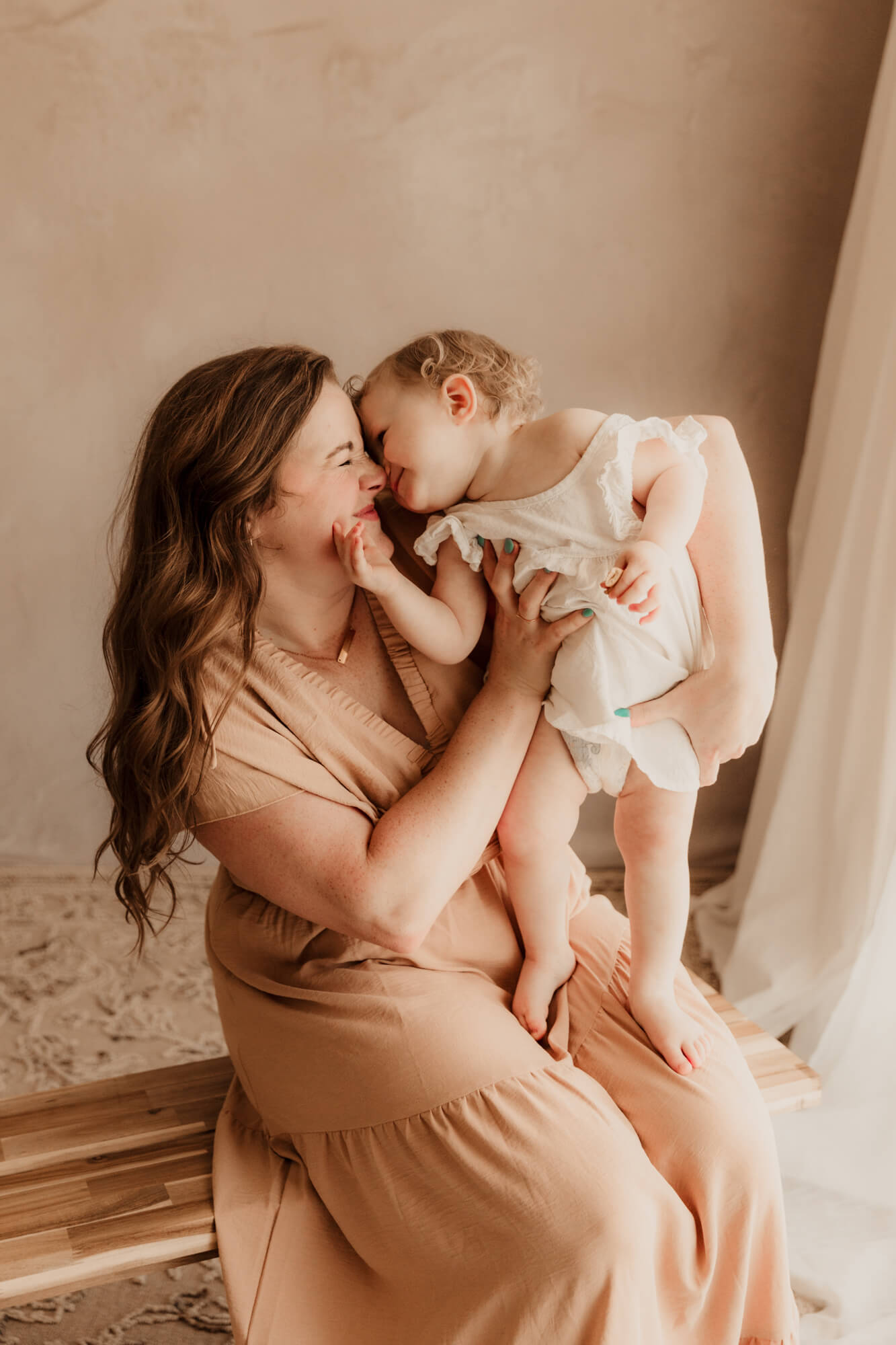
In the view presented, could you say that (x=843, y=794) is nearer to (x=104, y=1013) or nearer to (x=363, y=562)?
(x=363, y=562)

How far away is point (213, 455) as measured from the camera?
1.38 metres

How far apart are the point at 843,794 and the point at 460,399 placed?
1.56 metres

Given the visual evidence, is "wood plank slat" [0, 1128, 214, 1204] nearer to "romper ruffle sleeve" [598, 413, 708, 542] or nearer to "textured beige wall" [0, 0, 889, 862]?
"romper ruffle sleeve" [598, 413, 708, 542]

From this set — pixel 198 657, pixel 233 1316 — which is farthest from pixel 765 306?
pixel 233 1316

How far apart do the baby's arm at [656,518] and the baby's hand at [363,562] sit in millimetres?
268

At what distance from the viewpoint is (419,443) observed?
1.43 m

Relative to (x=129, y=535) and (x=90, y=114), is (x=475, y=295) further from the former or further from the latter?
(x=129, y=535)

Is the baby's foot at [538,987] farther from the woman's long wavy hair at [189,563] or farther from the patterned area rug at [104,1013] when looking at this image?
the patterned area rug at [104,1013]

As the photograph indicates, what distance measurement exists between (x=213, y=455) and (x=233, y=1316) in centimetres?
100

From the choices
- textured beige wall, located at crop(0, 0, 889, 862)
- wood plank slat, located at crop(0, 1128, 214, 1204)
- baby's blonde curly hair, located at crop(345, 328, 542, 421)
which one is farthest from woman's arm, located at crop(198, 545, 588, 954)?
textured beige wall, located at crop(0, 0, 889, 862)

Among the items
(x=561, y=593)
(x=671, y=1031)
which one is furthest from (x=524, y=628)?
(x=671, y=1031)

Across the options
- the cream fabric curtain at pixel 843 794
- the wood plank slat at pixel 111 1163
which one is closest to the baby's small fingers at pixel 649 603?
the wood plank slat at pixel 111 1163

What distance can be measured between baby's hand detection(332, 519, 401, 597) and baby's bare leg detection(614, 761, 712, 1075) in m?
0.40

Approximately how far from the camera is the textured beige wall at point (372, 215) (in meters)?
2.72
